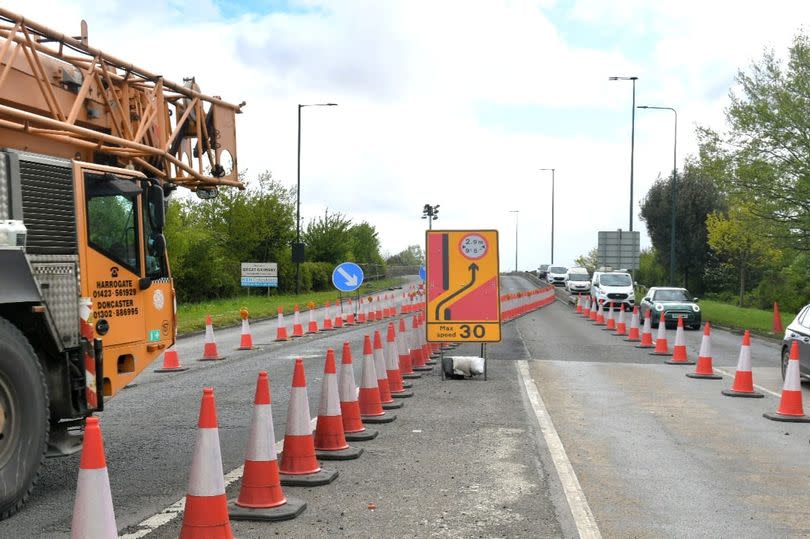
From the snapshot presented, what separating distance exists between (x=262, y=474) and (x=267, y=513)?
0.91 ft

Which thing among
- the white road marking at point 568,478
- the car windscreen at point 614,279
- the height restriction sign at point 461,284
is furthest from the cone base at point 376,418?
the car windscreen at point 614,279

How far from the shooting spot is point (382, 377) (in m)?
11.5

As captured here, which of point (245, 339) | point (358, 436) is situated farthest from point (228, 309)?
point (358, 436)

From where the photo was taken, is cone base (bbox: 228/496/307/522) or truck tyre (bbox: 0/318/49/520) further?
truck tyre (bbox: 0/318/49/520)

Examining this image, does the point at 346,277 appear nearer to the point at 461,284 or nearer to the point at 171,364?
the point at 171,364

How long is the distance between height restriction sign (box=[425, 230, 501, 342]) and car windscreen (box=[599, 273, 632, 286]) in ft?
94.6

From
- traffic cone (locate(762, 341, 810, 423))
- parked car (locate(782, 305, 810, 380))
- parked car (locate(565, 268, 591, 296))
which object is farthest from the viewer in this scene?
parked car (locate(565, 268, 591, 296))

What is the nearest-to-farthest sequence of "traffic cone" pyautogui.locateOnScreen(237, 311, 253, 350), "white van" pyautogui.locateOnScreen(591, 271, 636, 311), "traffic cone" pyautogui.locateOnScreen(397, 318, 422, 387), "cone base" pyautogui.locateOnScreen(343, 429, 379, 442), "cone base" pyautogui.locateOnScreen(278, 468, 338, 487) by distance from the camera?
"cone base" pyautogui.locateOnScreen(278, 468, 338, 487) < "cone base" pyautogui.locateOnScreen(343, 429, 379, 442) < "traffic cone" pyautogui.locateOnScreen(397, 318, 422, 387) < "traffic cone" pyautogui.locateOnScreen(237, 311, 253, 350) < "white van" pyautogui.locateOnScreen(591, 271, 636, 311)

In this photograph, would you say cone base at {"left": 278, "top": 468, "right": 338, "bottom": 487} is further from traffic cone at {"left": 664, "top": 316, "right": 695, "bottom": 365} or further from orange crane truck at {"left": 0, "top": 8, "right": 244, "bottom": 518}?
traffic cone at {"left": 664, "top": 316, "right": 695, "bottom": 365}

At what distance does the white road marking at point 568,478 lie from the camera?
6.16 meters

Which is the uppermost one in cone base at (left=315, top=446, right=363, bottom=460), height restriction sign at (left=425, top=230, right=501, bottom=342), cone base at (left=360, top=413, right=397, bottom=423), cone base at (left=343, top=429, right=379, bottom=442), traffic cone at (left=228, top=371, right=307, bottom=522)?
height restriction sign at (left=425, top=230, right=501, bottom=342)

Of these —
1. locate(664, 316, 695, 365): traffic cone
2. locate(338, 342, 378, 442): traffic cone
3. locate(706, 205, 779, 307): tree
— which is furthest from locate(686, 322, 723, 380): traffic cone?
locate(706, 205, 779, 307): tree

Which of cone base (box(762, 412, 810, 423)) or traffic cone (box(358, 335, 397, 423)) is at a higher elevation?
traffic cone (box(358, 335, 397, 423))

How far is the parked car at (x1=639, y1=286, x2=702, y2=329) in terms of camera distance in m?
31.1
